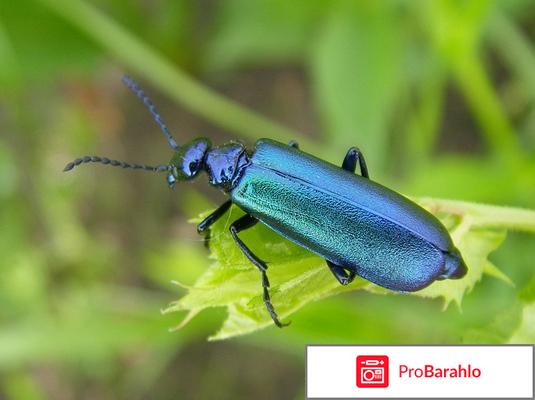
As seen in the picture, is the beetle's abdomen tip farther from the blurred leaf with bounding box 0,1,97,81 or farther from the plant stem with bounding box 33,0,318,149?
the blurred leaf with bounding box 0,1,97,81

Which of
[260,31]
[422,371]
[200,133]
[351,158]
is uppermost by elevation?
[260,31]

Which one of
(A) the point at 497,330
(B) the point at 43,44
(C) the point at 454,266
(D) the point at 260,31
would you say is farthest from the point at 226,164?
(B) the point at 43,44

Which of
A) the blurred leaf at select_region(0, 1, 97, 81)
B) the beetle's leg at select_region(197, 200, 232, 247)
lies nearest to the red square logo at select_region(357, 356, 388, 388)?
the beetle's leg at select_region(197, 200, 232, 247)

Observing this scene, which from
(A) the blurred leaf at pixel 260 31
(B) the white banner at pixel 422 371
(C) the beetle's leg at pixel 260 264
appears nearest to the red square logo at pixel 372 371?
(B) the white banner at pixel 422 371

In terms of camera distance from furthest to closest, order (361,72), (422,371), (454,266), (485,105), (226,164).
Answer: (361,72)
(485,105)
(226,164)
(422,371)
(454,266)

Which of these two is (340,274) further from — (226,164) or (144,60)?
(144,60)

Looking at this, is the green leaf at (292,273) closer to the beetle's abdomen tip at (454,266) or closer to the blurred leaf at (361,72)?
the beetle's abdomen tip at (454,266)

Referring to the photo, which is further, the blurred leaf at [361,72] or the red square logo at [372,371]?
the blurred leaf at [361,72]
